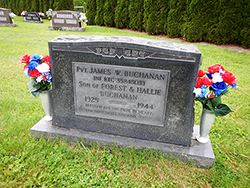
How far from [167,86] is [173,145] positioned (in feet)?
2.50

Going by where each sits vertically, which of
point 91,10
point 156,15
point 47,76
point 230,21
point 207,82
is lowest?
point 47,76

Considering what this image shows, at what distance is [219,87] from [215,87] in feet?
0.13

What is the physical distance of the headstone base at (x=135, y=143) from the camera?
2234 millimetres

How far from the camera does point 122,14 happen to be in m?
11.9

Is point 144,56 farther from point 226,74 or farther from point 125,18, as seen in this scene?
point 125,18

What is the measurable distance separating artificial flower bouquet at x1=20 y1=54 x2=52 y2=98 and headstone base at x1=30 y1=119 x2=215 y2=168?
1.80 ft

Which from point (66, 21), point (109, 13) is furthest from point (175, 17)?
point (66, 21)

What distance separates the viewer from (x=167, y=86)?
218cm

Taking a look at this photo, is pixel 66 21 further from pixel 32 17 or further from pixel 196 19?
pixel 196 19

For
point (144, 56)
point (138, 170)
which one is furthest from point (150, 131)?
point (144, 56)

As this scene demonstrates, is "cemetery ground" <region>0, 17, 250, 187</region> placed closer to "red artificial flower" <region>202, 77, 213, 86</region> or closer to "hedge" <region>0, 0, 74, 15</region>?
"red artificial flower" <region>202, 77, 213, 86</region>

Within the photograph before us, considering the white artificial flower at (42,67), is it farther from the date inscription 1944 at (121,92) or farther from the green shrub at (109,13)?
the green shrub at (109,13)

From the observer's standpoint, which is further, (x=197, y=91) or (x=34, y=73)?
(x=34, y=73)

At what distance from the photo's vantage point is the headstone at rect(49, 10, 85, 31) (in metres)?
11.6
